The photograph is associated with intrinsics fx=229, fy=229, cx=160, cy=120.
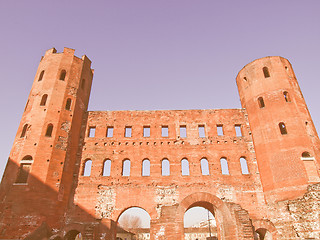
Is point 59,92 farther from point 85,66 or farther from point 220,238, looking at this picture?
point 220,238

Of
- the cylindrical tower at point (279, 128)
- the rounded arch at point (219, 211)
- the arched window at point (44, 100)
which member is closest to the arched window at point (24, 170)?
the arched window at point (44, 100)

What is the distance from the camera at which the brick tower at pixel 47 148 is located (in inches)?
510

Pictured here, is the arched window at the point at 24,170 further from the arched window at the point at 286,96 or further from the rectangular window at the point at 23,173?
the arched window at the point at 286,96

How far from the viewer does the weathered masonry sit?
13.1 m

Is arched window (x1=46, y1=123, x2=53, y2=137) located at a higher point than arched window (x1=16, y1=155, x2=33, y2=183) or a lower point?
higher

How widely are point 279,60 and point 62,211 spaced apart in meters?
18.7

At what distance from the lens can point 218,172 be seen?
619 inches

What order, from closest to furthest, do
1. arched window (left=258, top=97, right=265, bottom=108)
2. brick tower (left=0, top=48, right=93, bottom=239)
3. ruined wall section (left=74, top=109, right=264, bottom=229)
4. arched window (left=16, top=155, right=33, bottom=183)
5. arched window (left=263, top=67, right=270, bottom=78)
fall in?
1. brick tower (left=0, top=48, right=93, bottom=239)
2. arched window (left=16, top=155, right=33, bottom=183)
3. ruined wall section (left=74, top=109, right=264, bottom=229)
4. arched window (left=258, top=97, right=265, bottom=108)
5. arched window (left=263, top=67, right=270, bottom=78)

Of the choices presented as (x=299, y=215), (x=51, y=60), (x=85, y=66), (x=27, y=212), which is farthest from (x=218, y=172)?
(x=51, y=60)

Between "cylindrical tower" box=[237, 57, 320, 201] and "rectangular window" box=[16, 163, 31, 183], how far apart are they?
49.1 feet

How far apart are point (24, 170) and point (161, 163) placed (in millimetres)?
8653

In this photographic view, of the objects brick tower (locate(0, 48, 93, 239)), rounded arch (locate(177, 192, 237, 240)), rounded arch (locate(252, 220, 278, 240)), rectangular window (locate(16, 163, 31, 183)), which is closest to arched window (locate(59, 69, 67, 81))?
brick tower (locate(0, 48, 93, 239))

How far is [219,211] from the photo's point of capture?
1388 centimetres

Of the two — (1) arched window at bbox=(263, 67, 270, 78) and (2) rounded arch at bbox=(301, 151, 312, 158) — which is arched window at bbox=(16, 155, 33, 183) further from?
(1) arched window at bbox=(263, 67, 270, 78)
